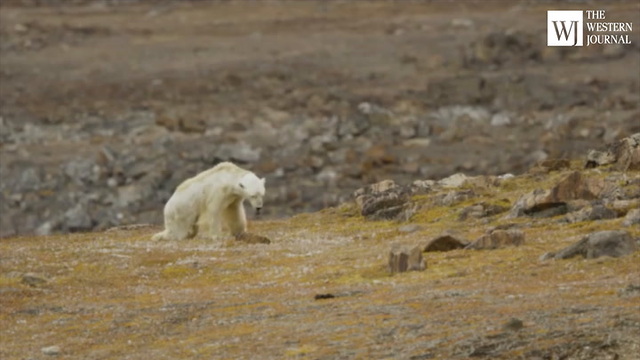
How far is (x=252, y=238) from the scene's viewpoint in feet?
95.8

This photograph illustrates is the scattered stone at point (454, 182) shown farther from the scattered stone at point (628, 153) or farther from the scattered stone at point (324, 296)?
the scattered stone at point (324, 296)

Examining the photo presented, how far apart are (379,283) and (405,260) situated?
0.91 meters

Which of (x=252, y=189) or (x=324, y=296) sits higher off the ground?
(x=252, y=189)

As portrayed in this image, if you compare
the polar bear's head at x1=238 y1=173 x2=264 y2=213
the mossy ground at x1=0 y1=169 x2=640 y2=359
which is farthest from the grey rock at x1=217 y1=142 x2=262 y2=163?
the polar bear's head at x1=238 y1=173 x2=264 y2=213

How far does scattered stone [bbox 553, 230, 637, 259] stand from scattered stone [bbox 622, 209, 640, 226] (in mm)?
1536

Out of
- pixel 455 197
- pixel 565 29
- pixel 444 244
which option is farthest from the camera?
pixel 565 29


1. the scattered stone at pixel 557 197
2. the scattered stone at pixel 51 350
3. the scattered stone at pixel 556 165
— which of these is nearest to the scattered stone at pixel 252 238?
the scattered stone at pixel 557 197

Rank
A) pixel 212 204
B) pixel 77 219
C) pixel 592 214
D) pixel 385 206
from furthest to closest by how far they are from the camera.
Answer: pixel 77 219 < pixel 385 206 < pixel 212 204 < pixel 592 214

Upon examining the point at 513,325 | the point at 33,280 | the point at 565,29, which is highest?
the point at 565,29

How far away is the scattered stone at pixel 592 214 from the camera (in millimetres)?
26297

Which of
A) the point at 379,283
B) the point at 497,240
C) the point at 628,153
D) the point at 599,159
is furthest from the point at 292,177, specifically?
the point at 379,283

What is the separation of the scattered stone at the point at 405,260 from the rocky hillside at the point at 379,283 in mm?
23

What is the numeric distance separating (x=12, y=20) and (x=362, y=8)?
1342 centimetres

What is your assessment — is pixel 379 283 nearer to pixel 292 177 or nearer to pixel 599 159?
pixel 599 159
